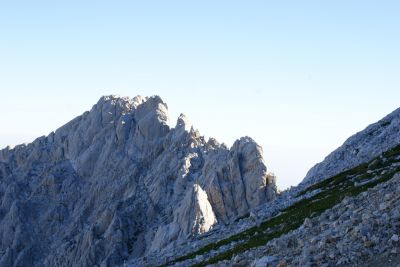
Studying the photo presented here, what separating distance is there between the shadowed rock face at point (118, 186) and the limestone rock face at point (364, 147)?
5293 centimetres

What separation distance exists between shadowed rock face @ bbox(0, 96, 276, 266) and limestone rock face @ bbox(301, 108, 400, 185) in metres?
52.9

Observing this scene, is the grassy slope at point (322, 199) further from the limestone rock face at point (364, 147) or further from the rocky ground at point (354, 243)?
the rocky ground at point (354, 243)

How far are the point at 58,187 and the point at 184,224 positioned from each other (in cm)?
7123

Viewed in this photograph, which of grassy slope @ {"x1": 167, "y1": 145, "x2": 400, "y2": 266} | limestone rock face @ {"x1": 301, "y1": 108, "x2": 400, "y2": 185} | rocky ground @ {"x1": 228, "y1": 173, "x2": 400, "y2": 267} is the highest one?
limestone rock face @ {"x1": 301, "y1": 108, "x2": 400, "y2": 185}

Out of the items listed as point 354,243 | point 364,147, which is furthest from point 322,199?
point 364,147

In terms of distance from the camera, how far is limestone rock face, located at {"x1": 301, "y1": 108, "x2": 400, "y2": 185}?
55875mm

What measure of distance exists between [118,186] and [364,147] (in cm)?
11017

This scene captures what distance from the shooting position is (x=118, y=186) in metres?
160

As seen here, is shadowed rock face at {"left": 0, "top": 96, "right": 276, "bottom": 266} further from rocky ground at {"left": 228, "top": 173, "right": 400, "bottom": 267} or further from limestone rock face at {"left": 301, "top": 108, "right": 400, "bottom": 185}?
rocky ground at {"left": 228, "top": 173, "right": 400, "bottom": 267}

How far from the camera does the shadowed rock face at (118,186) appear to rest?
128 m

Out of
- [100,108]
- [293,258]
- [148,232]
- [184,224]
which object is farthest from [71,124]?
[293,258]

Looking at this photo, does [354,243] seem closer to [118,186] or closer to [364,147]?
[364,147]

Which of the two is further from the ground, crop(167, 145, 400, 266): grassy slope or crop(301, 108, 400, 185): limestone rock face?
crop(301, 108, 400, 185): limestone rock face

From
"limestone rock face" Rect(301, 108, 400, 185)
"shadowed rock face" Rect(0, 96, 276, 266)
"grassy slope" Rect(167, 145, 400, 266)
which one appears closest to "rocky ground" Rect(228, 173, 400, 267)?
"grassy slope" Rect(167, 145, 400, 266)
